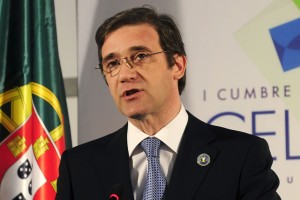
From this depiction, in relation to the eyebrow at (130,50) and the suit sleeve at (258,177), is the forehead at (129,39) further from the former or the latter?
the suit sleeve at (258,177)

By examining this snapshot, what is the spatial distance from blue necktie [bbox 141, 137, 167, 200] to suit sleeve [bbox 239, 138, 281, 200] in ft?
0.84

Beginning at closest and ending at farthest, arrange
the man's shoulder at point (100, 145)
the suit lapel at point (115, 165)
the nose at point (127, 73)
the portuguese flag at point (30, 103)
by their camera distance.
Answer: the suit lapel at point (115, 165) → the nose at point (127, 73) → the man's shoulder at point (100, 145) → the portuguese flag at point (30, 103)

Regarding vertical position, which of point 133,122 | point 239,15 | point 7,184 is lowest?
point 7,184

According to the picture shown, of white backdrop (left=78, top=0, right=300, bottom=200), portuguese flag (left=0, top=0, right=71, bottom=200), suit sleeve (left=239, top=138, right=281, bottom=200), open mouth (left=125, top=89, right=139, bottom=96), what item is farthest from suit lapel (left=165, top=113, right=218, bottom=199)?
portuguese flag (left=0, top=0, right=71, bottom=200)

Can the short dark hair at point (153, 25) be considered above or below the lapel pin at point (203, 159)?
above

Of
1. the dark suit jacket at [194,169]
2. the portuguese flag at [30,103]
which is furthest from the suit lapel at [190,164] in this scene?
the portuguese flag at [30,103]

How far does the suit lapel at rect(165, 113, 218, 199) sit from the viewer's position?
78.7 inches

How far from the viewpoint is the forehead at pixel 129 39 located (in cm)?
223

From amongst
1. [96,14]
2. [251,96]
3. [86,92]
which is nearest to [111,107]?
[86,92]

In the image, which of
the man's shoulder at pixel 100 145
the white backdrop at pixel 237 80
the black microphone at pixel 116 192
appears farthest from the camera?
the white backdrop at pixel 237 80

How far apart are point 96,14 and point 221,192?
1.87m

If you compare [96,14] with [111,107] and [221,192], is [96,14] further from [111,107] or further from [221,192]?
[221,192]

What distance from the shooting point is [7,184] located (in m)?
3.21

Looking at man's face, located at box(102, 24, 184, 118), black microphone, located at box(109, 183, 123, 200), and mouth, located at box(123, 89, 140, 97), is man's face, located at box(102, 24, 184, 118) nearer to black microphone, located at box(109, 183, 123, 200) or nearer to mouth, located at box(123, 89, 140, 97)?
mouth, located at box(123, 89, 140, 97)
